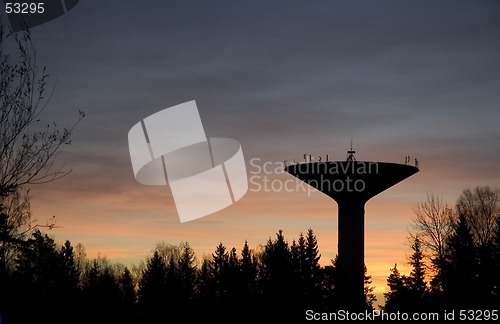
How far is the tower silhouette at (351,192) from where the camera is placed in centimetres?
4575

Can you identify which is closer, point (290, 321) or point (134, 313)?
point (290, 321)

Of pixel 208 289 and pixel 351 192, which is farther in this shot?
pixel 208 289

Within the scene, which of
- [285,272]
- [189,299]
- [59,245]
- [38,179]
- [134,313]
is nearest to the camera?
[38,179]

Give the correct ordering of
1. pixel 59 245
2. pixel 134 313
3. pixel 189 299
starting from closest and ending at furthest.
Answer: pixel 189 299, pixel 134 313, pixel 59 245

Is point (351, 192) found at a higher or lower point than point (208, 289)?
higher

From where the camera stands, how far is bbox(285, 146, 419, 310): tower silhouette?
1801 inches

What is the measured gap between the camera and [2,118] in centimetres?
1109

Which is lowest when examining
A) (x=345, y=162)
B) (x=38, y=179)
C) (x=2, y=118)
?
(x=38, y=179)

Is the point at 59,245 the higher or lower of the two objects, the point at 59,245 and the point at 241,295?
the higher

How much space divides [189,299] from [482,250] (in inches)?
1013

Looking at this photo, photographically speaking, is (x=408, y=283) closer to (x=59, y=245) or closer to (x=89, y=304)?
(x=89, y=304)

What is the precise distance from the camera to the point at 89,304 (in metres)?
50.8

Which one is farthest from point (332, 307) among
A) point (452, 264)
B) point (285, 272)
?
point (452, 264)

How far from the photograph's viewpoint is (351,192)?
152 feet
